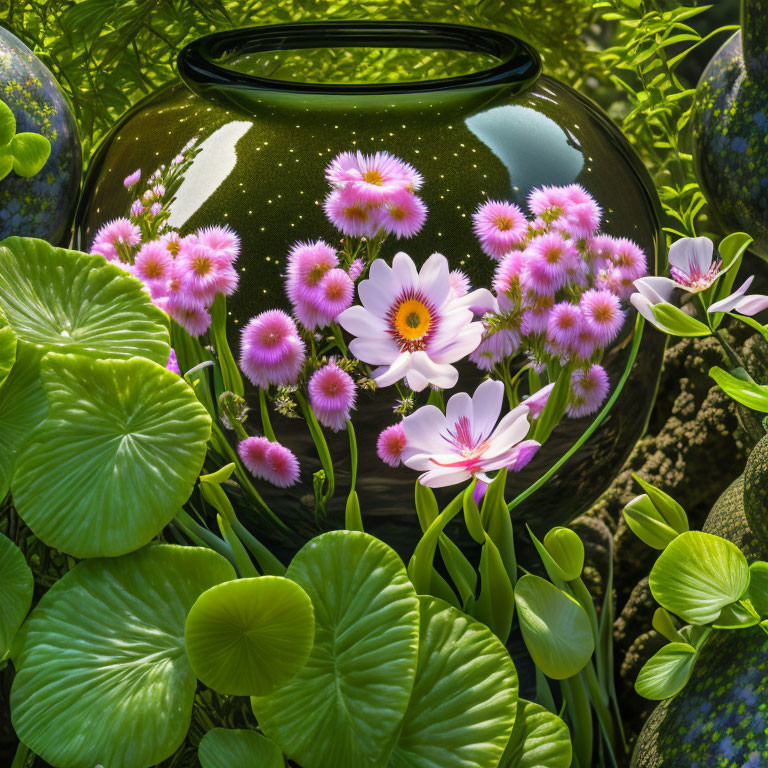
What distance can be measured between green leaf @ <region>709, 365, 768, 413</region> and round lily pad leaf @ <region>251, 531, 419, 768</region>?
0.15 metres

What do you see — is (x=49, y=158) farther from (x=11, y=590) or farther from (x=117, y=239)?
(x=11, y=590)

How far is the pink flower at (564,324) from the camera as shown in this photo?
400 millimetres

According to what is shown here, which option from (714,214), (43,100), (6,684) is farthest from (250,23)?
(6,684)

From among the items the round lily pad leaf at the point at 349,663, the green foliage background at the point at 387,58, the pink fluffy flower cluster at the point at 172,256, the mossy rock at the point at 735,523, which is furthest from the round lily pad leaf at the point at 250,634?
the green foliage background at the point at 387,58

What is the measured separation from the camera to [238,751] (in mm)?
335

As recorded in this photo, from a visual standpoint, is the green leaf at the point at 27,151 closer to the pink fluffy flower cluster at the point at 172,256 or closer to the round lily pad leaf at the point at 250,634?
the pink fluffy flower cluster at the point at 172,256

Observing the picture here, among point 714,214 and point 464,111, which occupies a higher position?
point 464,111

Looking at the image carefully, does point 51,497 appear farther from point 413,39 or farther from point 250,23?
point 250,23

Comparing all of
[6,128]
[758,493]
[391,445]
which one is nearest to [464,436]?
[391,445]

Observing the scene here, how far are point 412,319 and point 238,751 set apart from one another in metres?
0.17

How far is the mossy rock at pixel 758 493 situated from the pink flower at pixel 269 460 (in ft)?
0.63

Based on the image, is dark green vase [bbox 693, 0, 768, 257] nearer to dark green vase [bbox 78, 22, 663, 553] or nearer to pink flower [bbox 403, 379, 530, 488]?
dark green vase [bbox 78, 22, 663, 553]

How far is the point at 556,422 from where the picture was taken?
1.35 feet

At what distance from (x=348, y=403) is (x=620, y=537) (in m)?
0.29
